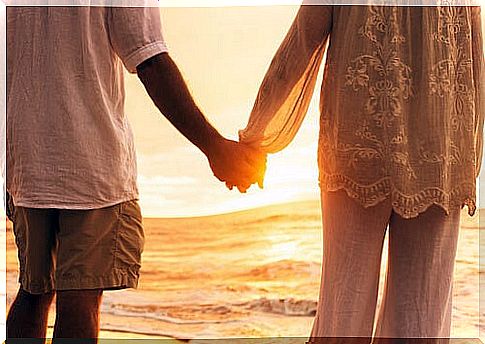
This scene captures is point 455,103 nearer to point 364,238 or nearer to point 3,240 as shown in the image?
point 364,238

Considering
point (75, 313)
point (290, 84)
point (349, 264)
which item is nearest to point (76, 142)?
point (75, 313)

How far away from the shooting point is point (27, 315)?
1590 millimetres

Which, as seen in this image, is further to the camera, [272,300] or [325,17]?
[272,300]

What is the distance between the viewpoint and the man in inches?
57.5

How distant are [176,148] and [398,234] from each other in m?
0.45

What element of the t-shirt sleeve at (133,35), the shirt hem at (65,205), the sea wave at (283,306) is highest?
the t-shirt sleeve at (133,35)

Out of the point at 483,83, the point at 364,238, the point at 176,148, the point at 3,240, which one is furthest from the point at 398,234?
the point at 3,240

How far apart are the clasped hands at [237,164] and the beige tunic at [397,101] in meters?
0.18

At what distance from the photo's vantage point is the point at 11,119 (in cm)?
151

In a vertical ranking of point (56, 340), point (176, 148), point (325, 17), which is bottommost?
point (56, 340)

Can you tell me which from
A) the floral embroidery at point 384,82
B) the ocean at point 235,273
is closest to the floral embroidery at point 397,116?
the floral embroidery at point 384,82

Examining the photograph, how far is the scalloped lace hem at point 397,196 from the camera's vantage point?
1.46m

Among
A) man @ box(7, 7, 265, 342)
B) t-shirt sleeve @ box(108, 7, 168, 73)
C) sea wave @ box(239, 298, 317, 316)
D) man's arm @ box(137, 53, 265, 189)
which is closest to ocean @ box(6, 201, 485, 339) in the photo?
sea wave @ box(239, 298, 317, 316)

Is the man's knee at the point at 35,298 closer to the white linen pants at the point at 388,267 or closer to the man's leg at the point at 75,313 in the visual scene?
the man's leg at the point at 75,313
